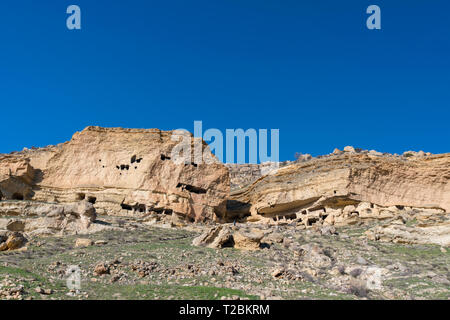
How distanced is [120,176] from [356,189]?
2140 cm

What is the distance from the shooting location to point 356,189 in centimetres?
3709

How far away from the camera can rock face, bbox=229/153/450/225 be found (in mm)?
37125

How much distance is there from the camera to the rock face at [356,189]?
37125mm

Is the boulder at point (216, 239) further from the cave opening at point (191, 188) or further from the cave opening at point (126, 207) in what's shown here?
the cave opening at point (191, 188)

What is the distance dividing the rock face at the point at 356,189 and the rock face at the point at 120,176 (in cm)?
600

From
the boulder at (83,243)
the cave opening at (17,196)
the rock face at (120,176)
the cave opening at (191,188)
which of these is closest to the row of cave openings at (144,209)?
the rock face at (120,176)

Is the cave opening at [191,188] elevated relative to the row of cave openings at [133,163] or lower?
lower

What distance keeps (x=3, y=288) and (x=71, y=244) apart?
34.1ft

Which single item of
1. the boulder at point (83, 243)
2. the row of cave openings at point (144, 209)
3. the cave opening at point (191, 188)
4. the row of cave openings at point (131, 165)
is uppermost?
the row of cave openings at point (131, 165)

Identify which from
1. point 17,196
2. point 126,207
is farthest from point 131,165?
point 17,196

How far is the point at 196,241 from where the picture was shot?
24.7 metres

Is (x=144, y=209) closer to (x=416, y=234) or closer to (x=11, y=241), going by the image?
(x=11, y=241)
